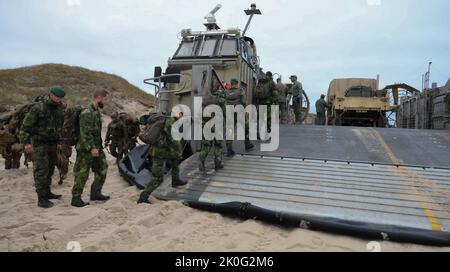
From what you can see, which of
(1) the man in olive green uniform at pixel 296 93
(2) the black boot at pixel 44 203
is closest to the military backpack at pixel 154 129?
(2) the black boot at pixel 44 203

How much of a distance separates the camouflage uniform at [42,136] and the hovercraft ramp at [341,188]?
159 centimetres

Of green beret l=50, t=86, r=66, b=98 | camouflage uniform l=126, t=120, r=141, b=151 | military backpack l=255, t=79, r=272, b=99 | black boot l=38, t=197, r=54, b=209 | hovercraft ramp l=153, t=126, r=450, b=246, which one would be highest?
military backpack l=255, t=79, r=272, b=99

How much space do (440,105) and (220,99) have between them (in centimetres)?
908

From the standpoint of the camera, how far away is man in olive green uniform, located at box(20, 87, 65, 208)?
5082 millimetres

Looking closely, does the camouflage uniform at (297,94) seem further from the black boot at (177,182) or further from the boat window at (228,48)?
the black boot at (177,182)

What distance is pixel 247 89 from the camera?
10.0 metres

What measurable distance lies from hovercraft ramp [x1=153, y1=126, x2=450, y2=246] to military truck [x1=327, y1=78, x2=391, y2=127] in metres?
6.61

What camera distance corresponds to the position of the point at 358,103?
14.5m

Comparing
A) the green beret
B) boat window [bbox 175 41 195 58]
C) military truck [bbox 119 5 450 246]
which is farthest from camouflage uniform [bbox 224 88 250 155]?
boat window [bbox 175 41 195 58]

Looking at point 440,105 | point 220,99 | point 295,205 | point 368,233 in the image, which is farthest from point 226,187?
point 440,105

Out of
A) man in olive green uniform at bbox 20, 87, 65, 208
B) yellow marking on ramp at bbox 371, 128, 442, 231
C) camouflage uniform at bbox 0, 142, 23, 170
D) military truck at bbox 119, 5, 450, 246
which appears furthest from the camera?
camouflage uniform at bbox 0, 142, 23, 170

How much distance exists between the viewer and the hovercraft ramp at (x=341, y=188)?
4.12m

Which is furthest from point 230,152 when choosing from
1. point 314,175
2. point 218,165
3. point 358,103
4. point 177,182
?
point 358,103

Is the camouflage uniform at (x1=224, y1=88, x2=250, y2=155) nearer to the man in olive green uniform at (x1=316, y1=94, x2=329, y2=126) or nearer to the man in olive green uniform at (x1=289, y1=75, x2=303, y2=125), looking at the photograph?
the man in olive green uniform at (x1=289, y1=75, x2=303, y2=125)
